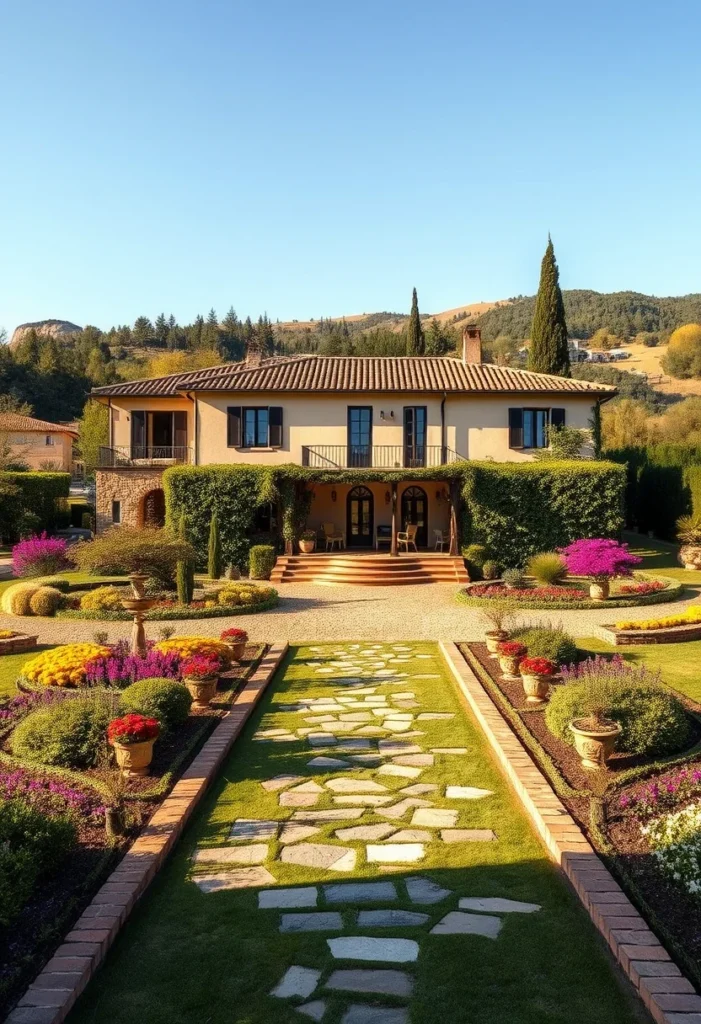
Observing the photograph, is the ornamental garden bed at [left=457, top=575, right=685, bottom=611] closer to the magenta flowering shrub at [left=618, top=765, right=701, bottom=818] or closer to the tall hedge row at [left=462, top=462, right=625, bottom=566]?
the tall hedge row at [left=462, top=462, right=625, bottom=566]

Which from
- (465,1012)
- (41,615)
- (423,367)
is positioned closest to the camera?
(465,1012)

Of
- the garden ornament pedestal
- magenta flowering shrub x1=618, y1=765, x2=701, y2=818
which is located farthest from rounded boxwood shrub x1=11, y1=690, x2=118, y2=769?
magenta flowering shrub x1=618, y1=765, x2=701, y2=818

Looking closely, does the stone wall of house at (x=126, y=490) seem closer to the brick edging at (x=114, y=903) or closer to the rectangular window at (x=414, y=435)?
the rectangular window at (x=414, y=435)

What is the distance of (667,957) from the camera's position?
3.85 metres

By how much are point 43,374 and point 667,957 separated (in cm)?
8088

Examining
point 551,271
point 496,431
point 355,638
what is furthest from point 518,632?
point 551,271

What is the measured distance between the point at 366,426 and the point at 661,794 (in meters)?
21.3

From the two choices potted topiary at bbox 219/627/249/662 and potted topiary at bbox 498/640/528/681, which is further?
potted topiary at bbox 219/627/249/662

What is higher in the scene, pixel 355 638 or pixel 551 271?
pixel 551 271

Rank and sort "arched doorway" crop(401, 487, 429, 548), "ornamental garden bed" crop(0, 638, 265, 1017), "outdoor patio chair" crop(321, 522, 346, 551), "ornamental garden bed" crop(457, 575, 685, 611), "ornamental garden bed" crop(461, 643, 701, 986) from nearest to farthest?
"ornamental garden bed" crop(0, 638, 265, 1017)
"ornamental garden bed" crop(461, 643, 701, 986)
"ornamental garden bed" crop(457, 575, 685, 611)
"outdoor patio chair" crop(321, 522, 346, 551)
"arched doorway" crop(401, 487, 429, 548)

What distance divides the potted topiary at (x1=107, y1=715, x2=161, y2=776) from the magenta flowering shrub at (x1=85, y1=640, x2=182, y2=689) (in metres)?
2.61

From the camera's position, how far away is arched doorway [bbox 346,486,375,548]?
2730 cm

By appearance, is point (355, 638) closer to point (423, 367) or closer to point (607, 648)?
point (607, 648)

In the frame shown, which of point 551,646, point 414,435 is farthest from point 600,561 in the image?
point 414,435
